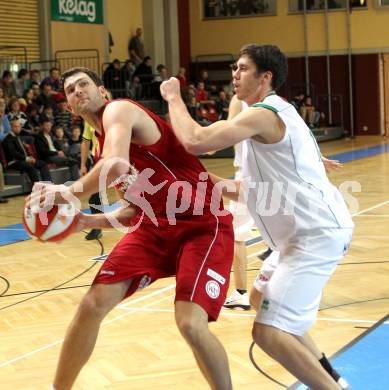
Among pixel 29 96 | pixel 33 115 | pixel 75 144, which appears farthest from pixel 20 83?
pixel 75 144

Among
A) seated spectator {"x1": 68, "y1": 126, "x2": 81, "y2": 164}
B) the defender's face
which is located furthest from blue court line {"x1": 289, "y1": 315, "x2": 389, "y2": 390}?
seated spectator {"x1": 68, "y1": 126, "x2": 81, "y2": 164}

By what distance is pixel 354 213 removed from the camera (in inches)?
437

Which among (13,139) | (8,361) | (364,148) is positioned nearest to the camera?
(8,361)

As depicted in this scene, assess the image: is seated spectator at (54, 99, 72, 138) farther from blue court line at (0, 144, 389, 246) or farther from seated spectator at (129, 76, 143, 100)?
blue court line at (0, 144, 389, 246)

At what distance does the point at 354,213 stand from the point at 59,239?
7533 millimetres

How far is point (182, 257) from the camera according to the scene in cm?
415

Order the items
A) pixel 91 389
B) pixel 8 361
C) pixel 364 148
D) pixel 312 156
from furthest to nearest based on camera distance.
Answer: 1. pixel 364 148
2. pixel 8 361
3. pixel 91 389
4. pixel 312 156

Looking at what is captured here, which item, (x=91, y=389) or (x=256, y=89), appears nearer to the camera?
(x=256, y=89)

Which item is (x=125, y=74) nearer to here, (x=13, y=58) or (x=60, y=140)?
(x=13, y=58)

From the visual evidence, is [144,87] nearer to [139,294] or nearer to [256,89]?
[139,294]

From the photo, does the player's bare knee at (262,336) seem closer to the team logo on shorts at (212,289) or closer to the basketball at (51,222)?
the team logo on shorts at (212,289)

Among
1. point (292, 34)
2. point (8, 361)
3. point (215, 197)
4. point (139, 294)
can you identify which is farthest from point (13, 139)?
point (292, 34)

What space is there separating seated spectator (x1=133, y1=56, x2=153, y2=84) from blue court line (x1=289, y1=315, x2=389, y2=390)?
715 inches

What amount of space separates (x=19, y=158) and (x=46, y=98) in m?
3.21
